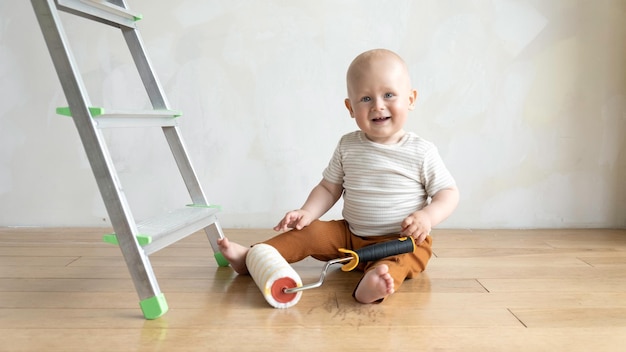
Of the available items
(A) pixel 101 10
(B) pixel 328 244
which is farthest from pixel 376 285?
(A) pixel 101 10

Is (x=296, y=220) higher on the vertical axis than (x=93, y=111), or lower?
lower

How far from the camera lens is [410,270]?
4.67 ft

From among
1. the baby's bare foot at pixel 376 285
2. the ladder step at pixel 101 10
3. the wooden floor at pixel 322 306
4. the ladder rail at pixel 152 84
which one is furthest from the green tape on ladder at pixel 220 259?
the ladder step at pixel 101 10

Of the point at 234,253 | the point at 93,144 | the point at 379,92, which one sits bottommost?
the point at 234,253

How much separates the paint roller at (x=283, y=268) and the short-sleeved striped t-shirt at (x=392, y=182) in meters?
0.17

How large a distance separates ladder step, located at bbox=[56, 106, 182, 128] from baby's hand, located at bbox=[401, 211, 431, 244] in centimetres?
63

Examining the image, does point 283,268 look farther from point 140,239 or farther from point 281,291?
point 140,239

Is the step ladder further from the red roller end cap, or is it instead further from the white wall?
the white wall

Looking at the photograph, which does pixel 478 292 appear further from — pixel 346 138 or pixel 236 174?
pixel 236 174

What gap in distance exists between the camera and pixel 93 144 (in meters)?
1.18

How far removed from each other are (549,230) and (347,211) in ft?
2.96

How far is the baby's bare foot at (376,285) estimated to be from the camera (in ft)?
4.05

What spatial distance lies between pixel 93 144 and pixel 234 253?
446mm

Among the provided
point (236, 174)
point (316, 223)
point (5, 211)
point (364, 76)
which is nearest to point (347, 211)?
point (316, 223)
